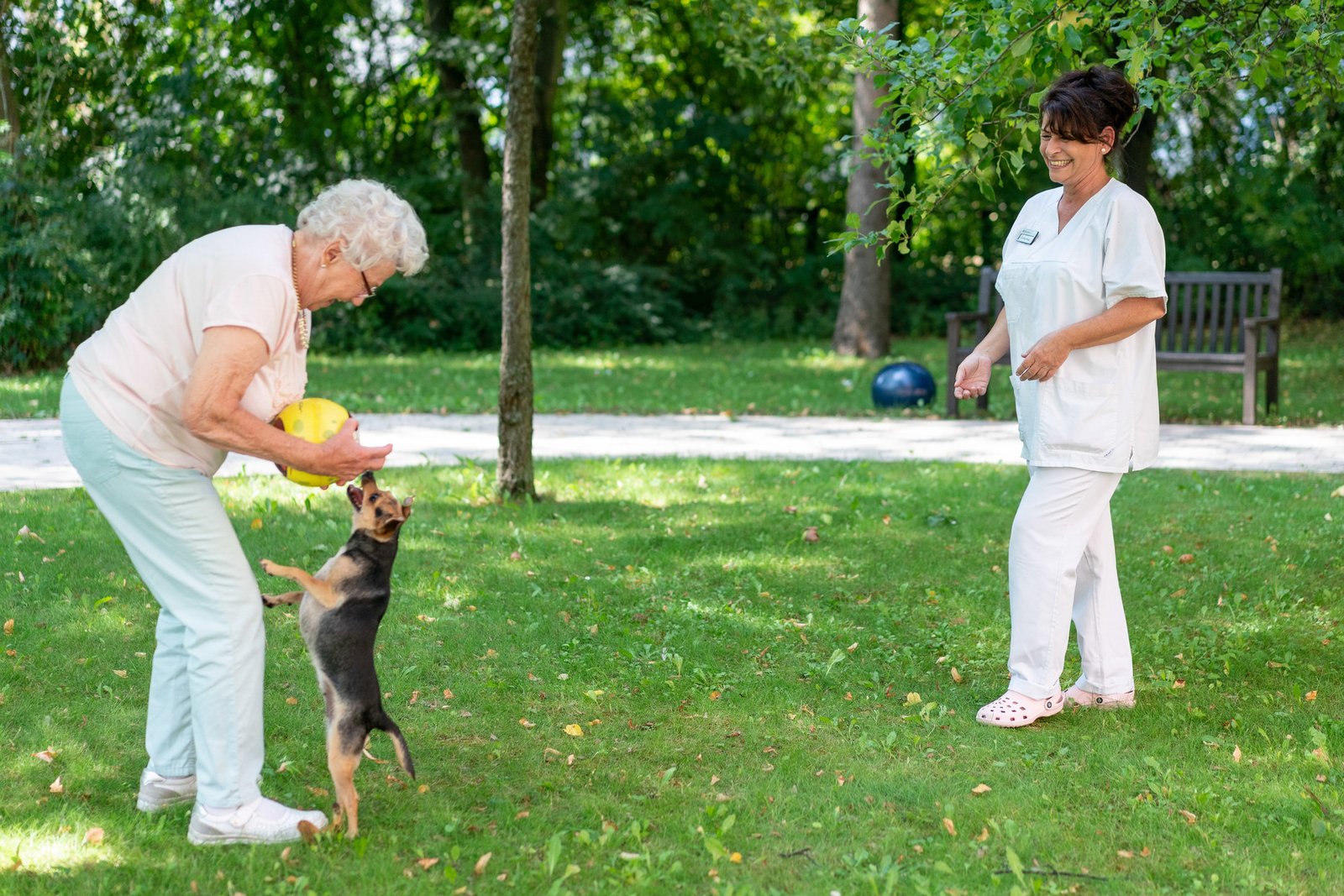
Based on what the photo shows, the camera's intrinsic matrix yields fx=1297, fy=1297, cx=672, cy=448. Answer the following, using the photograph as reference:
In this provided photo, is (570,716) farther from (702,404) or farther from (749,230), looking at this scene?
(749,230)

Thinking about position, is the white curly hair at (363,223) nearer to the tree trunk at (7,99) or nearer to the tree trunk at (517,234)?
the tree trunk at (517,234)

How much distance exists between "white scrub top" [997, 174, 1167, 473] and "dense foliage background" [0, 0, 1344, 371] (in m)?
11.3

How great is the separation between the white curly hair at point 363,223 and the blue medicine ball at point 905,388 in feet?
28.8

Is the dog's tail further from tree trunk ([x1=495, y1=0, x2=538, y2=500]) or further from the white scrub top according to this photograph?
tree trunk ([x1=495, y1=0, x2=538, y2=500])

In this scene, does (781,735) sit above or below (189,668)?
below

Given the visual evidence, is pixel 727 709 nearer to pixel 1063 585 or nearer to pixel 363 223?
pixel 1063 585

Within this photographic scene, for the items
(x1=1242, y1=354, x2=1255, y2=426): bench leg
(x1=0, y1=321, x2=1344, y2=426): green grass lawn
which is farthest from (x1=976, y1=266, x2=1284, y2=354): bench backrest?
(x1=0, y1=321, x2=1344, y2=426): green grass lawn

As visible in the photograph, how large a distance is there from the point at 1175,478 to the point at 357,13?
15687mm

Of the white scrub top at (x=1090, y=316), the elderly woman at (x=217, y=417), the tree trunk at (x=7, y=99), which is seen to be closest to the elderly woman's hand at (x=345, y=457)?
the elderly woman at (x=217, y=417)

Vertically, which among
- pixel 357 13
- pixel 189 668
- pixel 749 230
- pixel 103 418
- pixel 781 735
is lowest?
pixel 781 735

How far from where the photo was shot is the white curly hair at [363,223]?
3303mm

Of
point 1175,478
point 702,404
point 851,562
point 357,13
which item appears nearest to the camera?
point 851,562

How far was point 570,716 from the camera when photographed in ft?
15.2

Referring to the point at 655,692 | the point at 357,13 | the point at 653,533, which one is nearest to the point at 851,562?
the point at 653,533
